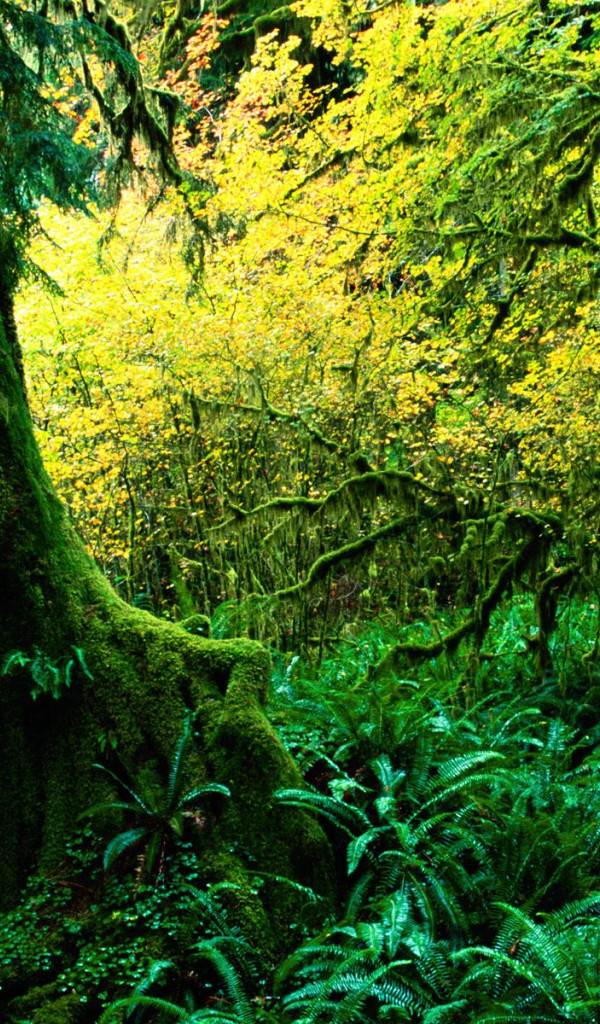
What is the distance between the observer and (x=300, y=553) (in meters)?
9.93

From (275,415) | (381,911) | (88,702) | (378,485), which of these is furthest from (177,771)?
(275,415)

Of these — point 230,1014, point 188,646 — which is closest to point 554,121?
point 188,646

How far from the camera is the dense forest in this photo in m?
3.37

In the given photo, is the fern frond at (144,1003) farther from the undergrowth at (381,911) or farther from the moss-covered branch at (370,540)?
the moss-covered branch at (370,540)

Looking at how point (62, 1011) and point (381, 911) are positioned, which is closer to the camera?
point (62, 1011)

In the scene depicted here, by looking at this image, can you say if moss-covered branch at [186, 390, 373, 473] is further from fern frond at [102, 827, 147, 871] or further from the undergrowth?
fern frond at [102, 827, 147, 871]

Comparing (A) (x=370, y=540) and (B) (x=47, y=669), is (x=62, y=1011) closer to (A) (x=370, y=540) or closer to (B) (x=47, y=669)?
(B) (x=47, y=669)

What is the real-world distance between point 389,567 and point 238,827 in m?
7.41

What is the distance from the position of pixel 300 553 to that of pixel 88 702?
233 inches

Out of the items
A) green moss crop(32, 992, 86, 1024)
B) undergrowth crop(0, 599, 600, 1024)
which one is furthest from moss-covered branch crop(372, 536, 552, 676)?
green moss crop(32, 992, 86, 1024)

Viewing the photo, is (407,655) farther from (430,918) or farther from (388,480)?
(430,918)

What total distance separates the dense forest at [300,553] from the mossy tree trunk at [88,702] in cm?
2

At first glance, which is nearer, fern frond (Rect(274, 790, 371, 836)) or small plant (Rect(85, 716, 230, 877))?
small plant (Rect(85, 716, 230, 877))

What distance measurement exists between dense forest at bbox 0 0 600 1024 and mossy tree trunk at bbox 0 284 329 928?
0.7 inches
